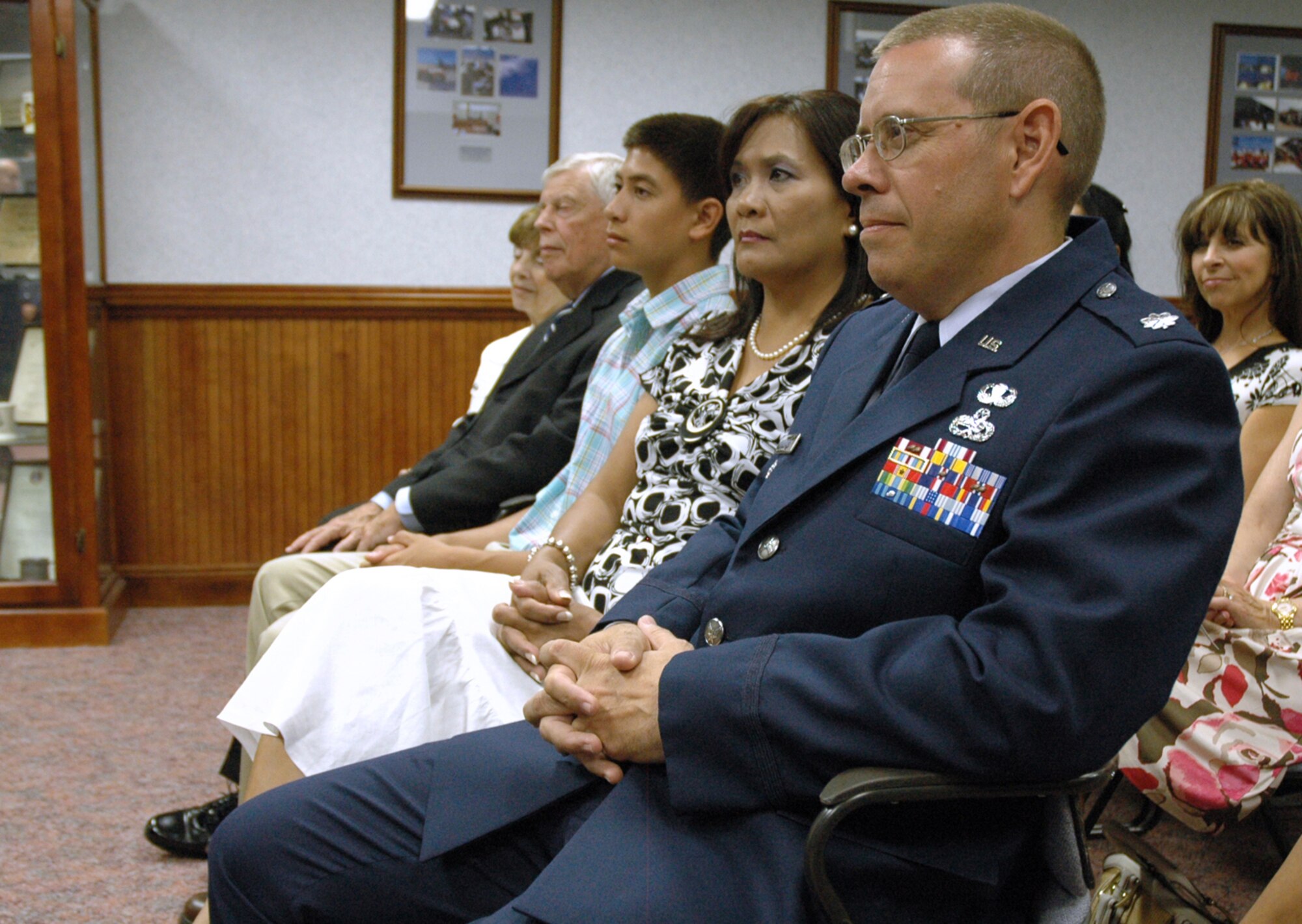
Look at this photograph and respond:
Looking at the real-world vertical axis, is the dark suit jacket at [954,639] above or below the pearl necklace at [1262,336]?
below

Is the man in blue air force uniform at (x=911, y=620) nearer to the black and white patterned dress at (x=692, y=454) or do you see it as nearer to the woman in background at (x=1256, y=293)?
the black and white patterned dress at (x=692, y=454)

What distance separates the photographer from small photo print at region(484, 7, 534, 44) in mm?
4285

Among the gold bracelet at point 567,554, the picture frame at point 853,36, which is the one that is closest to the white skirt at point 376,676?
the gold bracelet at point 567,554

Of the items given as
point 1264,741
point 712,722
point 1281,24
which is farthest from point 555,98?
point 712,722

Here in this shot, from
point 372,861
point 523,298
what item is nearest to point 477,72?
point 523,298

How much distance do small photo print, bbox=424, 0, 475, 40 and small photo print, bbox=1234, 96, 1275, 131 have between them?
303 cm

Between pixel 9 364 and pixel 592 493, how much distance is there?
2.59 m

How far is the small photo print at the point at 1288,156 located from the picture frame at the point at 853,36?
159cm

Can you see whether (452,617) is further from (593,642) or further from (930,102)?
(930,102)

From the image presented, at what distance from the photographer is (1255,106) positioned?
187 inches

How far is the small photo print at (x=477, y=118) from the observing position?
14.2ft

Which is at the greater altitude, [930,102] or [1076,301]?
[930,102]

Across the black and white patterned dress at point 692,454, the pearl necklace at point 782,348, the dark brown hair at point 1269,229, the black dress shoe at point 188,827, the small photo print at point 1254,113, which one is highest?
the small photo print at point 1254,113

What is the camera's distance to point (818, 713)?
1075mm
